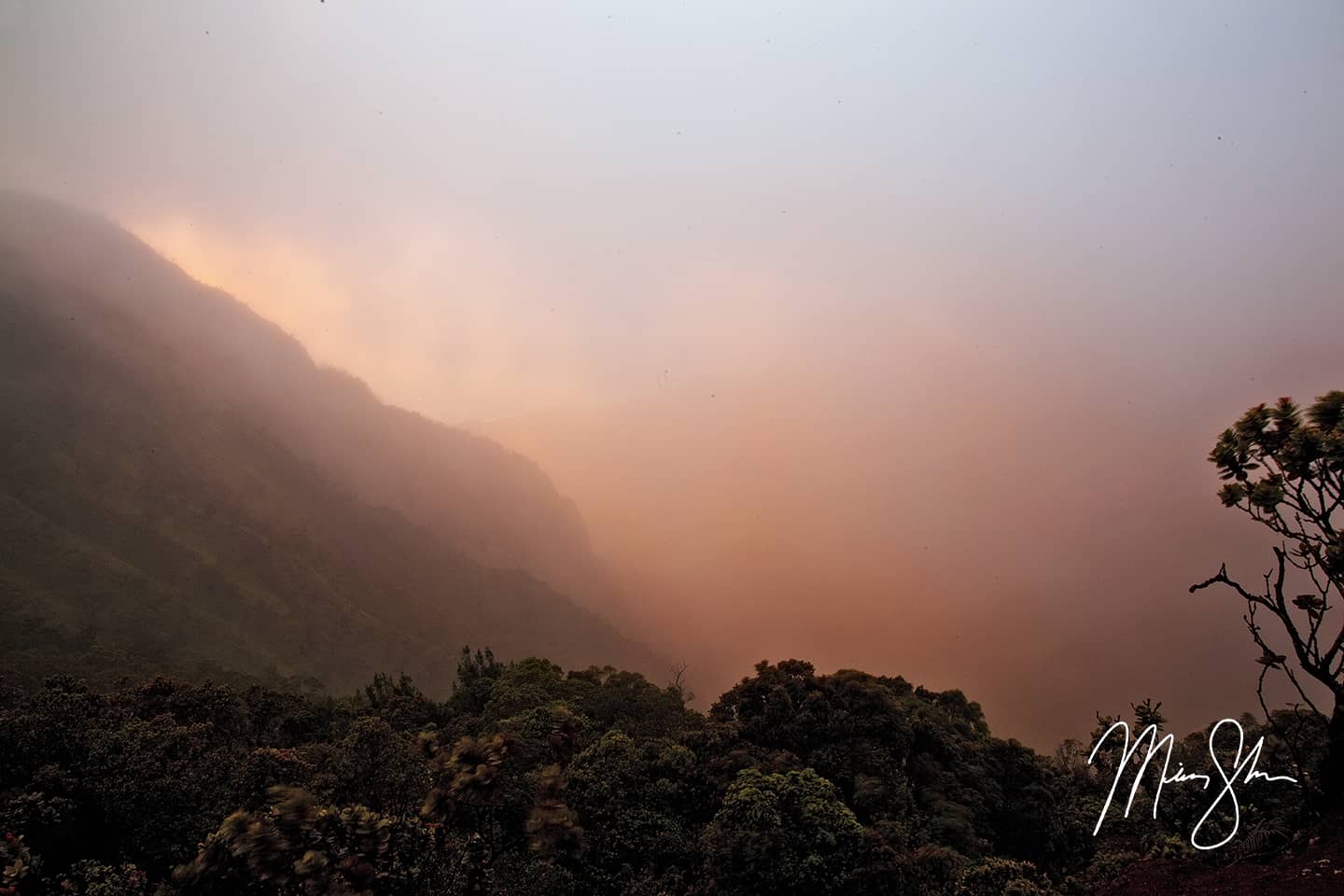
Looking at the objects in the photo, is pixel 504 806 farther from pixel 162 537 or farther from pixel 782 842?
pixel 162 537

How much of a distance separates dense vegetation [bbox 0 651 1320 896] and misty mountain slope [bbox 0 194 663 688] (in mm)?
86773

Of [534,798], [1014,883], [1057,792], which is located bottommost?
[534,798]

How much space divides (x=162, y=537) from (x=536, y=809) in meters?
159

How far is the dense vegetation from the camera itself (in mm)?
13625

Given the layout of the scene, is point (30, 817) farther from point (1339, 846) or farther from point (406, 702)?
point (1339, 846)

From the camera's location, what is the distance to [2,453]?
121500 mm

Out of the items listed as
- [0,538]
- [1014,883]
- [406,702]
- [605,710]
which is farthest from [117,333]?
[1014,883]

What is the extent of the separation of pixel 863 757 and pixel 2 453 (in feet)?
576

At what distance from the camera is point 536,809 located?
18094 millimetres

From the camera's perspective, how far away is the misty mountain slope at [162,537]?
104 m
